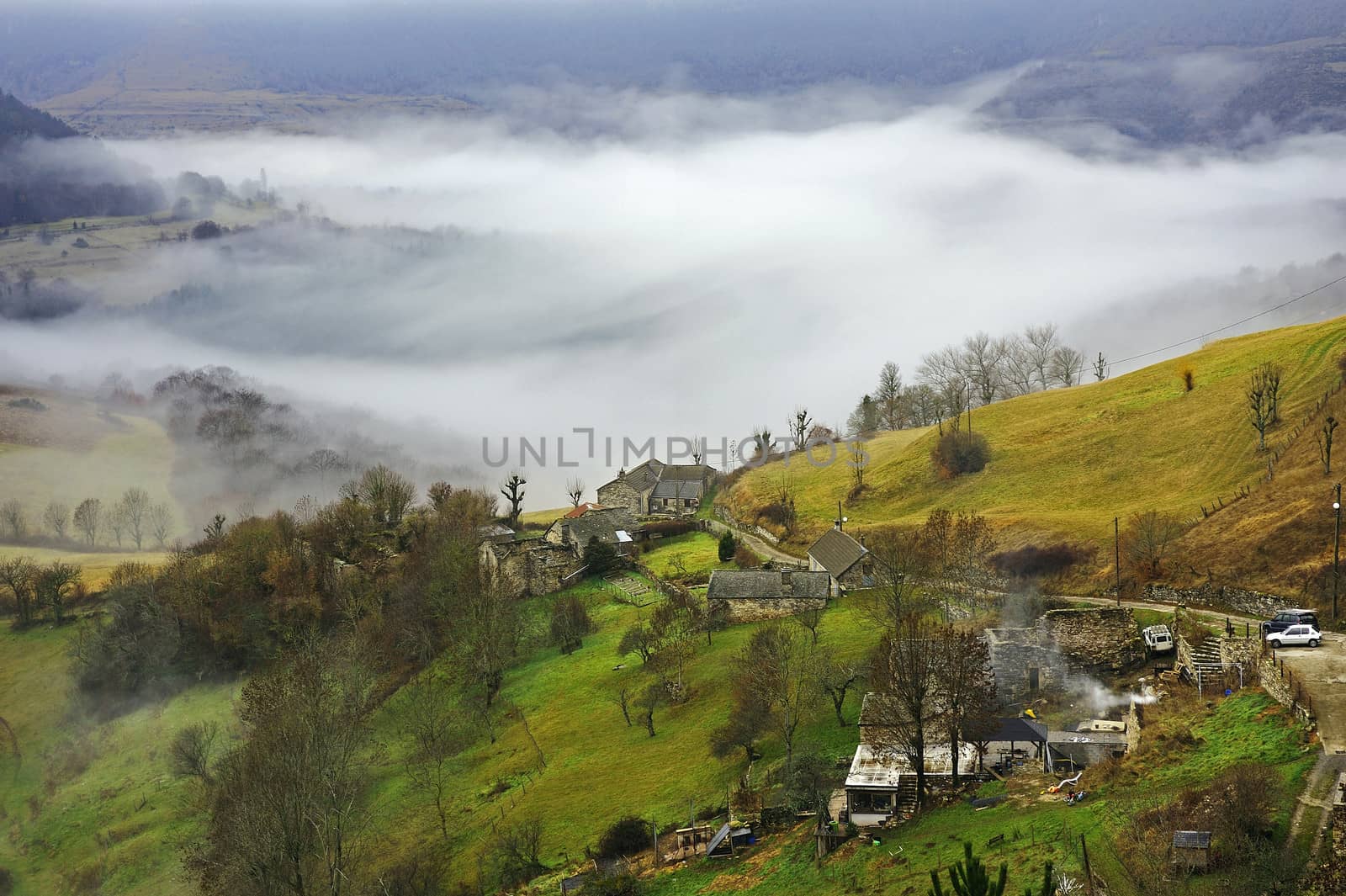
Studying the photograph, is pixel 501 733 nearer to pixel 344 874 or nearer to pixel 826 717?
pixel 344 874

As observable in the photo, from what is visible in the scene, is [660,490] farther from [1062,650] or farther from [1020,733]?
[1020,733]

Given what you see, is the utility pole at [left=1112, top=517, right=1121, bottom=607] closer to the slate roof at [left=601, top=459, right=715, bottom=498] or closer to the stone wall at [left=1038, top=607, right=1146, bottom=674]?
the stone wall at [left=1038, top=607, right=1146, bottom=674]

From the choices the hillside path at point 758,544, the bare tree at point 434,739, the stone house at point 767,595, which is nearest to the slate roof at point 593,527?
the hillside path at point 758,544

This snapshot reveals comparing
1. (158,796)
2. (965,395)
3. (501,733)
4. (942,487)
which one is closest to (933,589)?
(501,733)

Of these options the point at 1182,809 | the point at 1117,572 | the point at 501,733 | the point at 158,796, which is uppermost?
the point at 1117,572

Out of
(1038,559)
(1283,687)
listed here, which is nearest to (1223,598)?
(1038,559)

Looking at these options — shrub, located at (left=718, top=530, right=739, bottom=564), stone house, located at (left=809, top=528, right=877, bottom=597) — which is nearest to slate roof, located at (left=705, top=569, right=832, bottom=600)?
stone house, located at (left=809, top=528, right=877, bottom=597)
